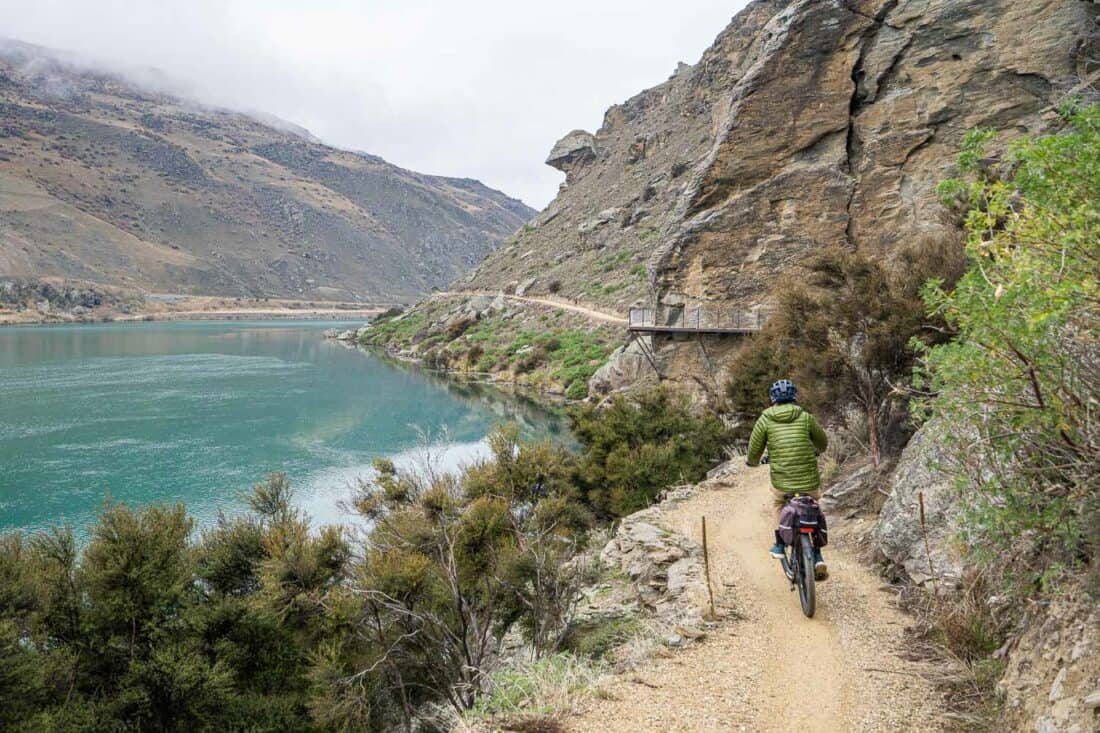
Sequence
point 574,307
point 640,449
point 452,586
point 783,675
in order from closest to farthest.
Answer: point 783,675
point 452,586
point 640,449
point 574,307

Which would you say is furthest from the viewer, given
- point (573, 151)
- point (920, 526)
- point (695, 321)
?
point (573, 151)

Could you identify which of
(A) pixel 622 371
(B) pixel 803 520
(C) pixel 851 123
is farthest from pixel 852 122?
(B) pixel 803 520

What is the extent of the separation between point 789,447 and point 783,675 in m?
2.07

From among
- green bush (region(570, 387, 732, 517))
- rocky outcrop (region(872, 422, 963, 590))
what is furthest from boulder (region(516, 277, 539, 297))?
rocky outcrop (region(872, 422, 963, 590))

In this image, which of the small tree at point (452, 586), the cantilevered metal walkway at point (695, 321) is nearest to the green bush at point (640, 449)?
the small tree at point (452, 586)

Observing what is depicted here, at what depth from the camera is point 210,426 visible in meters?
30.0

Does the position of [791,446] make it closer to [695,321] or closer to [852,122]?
[695,321]

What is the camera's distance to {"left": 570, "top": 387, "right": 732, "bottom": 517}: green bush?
50.3 ft

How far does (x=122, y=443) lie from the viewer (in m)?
26.5

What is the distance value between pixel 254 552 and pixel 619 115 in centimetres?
8422

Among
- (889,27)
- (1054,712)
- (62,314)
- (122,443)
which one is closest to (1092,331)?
(1054,712)

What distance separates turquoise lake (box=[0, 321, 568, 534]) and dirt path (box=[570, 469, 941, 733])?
1285 centimetres

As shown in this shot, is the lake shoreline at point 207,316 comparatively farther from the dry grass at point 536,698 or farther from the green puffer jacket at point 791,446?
the green puffer jacket at point 791,446

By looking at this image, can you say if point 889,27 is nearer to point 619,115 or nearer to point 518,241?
point 518,241
